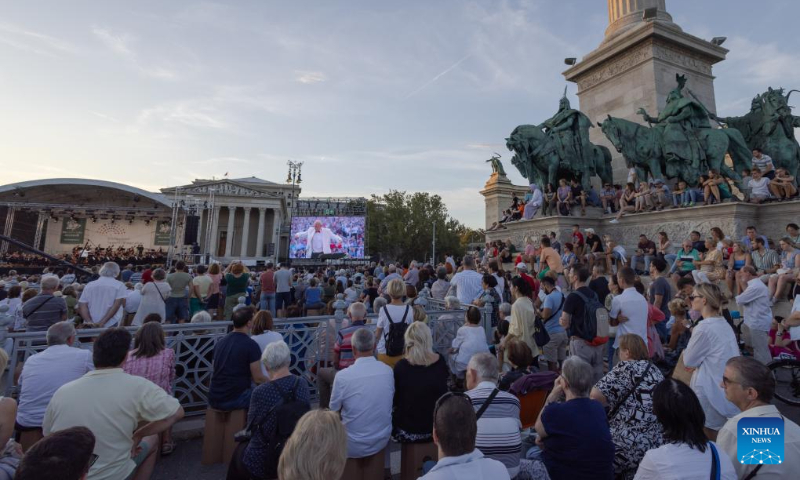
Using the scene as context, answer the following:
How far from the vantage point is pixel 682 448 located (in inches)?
72.7

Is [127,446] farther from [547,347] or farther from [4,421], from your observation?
[547,347]

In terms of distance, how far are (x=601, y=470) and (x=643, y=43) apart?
57.8 ft

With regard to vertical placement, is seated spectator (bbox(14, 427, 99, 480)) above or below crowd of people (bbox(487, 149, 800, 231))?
below

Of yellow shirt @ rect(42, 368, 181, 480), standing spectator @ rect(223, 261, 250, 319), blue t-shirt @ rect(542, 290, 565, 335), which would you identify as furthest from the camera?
standing spectator @ rect(223, 261, 250, 319)

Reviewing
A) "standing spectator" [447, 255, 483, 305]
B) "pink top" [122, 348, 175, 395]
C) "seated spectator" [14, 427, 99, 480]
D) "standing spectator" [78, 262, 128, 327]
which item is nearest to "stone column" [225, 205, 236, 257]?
"standing spectator" [78, 262, 128, 327]

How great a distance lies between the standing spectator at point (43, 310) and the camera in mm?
5106

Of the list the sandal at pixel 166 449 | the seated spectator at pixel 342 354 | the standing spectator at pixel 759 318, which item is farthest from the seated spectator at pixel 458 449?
the standing spectator at pixel 759 318

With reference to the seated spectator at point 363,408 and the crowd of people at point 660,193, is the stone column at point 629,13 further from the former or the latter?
the seated spectator at point 363,408

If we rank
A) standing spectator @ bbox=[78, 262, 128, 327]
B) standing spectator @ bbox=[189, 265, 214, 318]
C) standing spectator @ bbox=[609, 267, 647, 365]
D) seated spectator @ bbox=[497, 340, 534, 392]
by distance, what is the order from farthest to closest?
standing spectator @ bbox=[189, 265, 214, 318] → standing spectator @ bbox=[78, 262, 128, 327] → standing spectator @ bbox=[609, 267, 647, 365] → seated spectator @ bbox=[497, 340, 534, 392]

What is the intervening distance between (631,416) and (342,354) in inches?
108

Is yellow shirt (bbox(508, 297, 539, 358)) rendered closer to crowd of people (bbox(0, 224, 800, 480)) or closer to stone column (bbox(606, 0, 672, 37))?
crowd of people (bbox(0, 224, 800, 480))

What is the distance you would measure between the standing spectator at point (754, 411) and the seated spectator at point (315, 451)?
79.8 inches

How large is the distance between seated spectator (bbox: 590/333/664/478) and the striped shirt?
669 mm

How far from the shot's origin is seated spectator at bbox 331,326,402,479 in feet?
9.73
